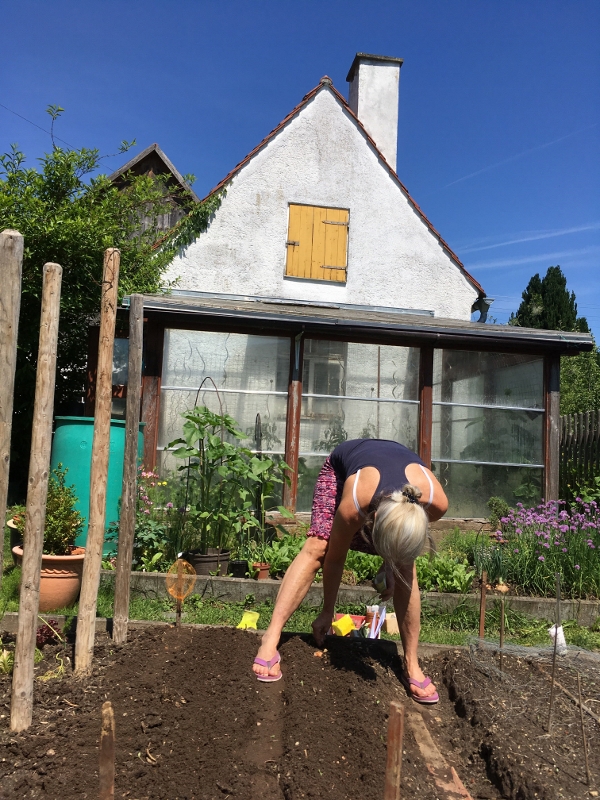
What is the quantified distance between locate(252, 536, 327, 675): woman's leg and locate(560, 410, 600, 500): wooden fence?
5869 mm

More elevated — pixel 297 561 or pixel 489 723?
pixel 297 561

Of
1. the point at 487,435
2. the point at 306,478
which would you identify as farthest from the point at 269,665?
the point at 487,435

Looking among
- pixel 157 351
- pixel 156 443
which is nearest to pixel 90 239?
pixel 157 351

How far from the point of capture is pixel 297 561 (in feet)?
11.2

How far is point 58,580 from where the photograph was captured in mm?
4457

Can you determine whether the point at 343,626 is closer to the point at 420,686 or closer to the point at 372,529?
the point at 420,686

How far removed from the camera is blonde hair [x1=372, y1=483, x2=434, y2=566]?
8.80 ft

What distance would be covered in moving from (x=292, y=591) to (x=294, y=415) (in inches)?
165

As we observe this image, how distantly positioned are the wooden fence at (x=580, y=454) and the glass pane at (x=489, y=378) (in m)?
1.40

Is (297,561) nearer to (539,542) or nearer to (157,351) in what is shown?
(539,542)

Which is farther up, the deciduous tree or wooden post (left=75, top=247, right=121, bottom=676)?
the deciduous tree

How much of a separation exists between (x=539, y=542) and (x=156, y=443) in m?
4.01

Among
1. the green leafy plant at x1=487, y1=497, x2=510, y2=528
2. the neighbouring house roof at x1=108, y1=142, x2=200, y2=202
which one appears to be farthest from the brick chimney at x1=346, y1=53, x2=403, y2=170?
the green leafy plant at x1=487, y1=497, x2=510, y2=528

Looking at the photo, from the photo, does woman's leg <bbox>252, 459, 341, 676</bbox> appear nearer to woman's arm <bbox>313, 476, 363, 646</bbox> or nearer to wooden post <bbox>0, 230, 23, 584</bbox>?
woman's arm <bbox>313, 476, 363, 646</bbox>
